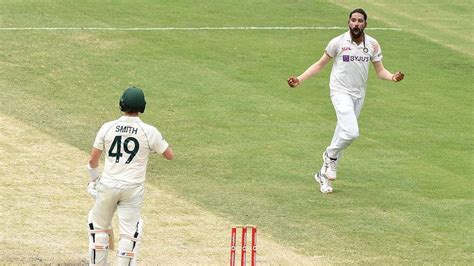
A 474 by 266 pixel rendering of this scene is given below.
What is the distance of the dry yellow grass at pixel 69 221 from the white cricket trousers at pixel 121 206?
143cm

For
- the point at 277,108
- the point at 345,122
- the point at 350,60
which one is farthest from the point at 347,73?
the point at 277,108

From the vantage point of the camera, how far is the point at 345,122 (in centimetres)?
1984

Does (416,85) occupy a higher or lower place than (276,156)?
higher

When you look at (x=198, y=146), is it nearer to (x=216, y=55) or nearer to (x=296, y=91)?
(x=296, y=91)

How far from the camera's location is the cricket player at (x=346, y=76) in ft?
65.3

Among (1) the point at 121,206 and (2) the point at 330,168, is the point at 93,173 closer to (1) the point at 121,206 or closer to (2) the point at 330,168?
(1) the point at 121,206

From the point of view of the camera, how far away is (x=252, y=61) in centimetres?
2827

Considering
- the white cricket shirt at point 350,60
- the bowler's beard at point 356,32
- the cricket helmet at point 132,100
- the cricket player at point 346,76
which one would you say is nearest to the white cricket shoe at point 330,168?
the cricket player at point 346,76

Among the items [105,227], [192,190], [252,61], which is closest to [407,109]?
[252,61]

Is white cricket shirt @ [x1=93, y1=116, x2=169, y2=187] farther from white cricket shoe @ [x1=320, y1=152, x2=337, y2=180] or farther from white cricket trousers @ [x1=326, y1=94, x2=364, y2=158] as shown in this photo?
white cricket shoe @ [x1=320, y1=152, x2=337, y2=180]

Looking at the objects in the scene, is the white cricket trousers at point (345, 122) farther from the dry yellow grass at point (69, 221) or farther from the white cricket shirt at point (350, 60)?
the dry yellow grass at point (69, 221)

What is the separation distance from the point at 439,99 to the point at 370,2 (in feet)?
26.8

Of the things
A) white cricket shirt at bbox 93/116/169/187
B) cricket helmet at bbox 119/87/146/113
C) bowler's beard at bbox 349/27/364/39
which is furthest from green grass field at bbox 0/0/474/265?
cricket helmet at bbox 119/87/146/113

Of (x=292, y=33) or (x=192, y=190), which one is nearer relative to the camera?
(x=192, y=190)
